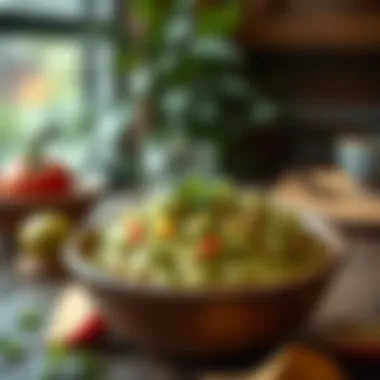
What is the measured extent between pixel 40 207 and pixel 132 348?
426 mm

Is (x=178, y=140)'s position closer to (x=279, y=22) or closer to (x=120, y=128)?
(x=120, y=128)

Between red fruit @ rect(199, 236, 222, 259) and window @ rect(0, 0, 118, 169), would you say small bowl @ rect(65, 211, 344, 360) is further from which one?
window @ rect(0, 0, 118, 169)

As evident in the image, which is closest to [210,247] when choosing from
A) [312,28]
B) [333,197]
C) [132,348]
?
[132,348]

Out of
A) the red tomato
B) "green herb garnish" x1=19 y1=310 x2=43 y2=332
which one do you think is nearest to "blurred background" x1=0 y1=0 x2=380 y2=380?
the red tomato

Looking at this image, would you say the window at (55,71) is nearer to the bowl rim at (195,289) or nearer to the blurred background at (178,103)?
the blurred background at (178,103)

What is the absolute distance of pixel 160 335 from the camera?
0.95 m

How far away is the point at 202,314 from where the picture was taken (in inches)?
36.5

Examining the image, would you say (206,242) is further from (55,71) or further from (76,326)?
(55,71)

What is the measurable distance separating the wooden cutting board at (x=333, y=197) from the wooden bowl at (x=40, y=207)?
14.3 inches

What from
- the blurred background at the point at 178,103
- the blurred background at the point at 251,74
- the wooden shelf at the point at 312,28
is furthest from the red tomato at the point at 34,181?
the wooden shelf at the point at 312,28

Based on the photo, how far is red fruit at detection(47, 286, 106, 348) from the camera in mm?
1019

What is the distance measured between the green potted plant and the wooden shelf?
0.66 feet

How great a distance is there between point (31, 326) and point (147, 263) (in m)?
0.17

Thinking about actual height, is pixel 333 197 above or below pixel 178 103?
below
